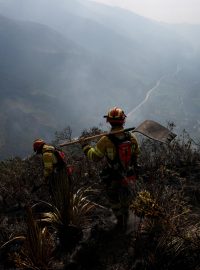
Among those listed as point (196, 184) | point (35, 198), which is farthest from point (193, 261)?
point (35, 198)

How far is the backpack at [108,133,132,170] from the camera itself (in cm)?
559

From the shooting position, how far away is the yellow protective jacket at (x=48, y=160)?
23.8ft

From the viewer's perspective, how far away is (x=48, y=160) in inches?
287

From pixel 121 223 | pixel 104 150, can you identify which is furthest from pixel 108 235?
pixel 104 150

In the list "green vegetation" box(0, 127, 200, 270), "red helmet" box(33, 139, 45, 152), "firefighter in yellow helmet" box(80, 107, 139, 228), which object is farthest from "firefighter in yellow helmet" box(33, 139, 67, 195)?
"firefighter in yellow helmet" box(80, 107, 139, 228)

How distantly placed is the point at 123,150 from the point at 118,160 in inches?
7.0

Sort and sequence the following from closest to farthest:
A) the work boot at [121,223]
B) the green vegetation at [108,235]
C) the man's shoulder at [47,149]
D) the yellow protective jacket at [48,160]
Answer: the green vegetation at [108,235], the work boot at [121,223], the yellow protective jacket at [48,160], the man's shoulder at [47,149]

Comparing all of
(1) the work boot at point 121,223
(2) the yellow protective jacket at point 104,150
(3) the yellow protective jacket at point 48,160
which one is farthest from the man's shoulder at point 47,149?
(1) the work boot at point 121,223

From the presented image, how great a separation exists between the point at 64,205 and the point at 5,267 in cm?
118

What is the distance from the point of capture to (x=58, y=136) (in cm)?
1706

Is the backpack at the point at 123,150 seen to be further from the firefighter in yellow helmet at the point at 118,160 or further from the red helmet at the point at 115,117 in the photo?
the red helmet at the point at 115,117

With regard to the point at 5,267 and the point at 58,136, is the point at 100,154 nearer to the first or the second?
the point at 5,267

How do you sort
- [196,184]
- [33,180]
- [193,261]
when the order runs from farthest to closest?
[33,180] → [196,184] → [193,261]

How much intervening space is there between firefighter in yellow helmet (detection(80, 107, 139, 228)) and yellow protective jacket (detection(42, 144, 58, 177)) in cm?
161
